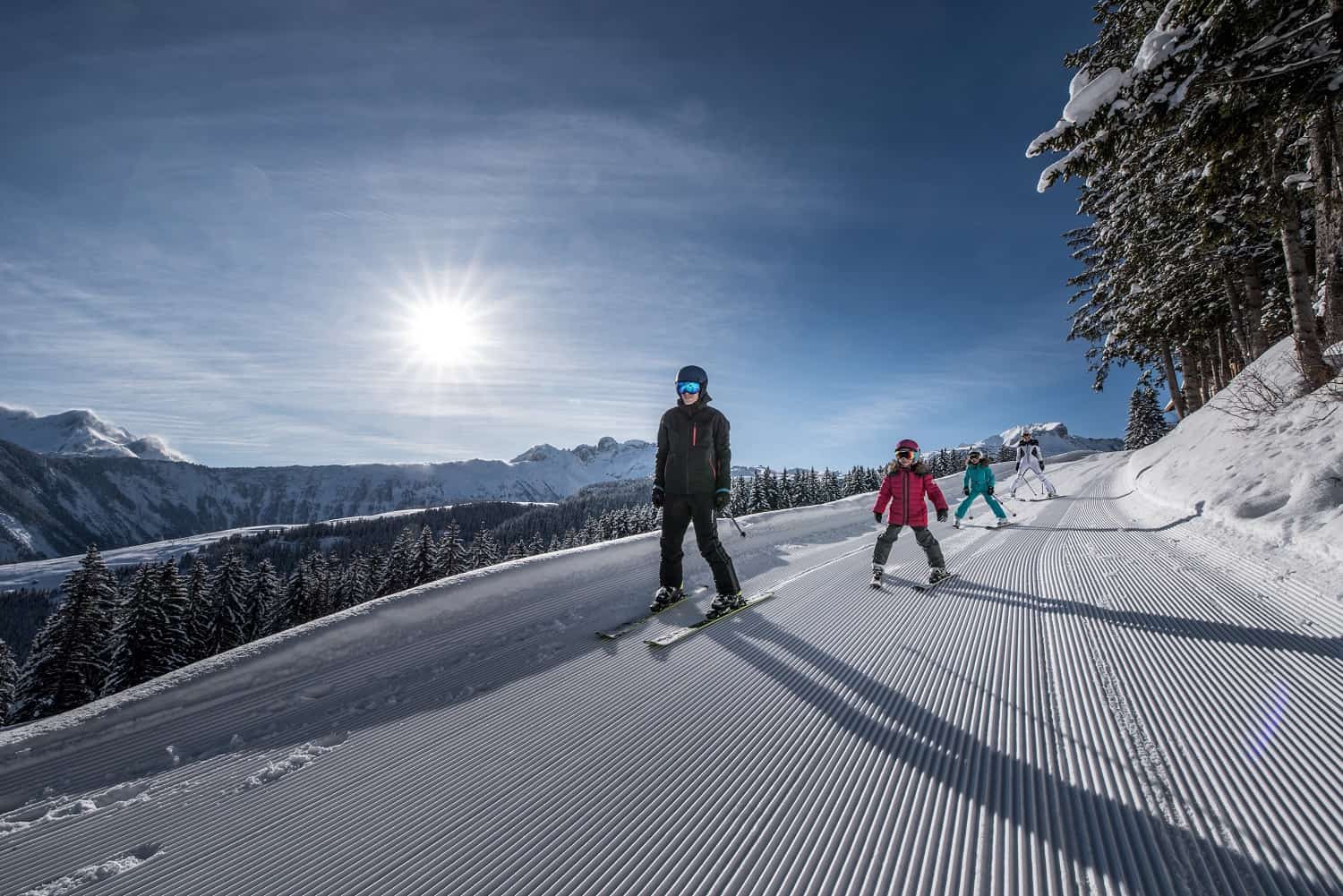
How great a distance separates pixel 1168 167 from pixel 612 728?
1460 centimetres

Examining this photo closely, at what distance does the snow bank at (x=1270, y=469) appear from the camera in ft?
15.8

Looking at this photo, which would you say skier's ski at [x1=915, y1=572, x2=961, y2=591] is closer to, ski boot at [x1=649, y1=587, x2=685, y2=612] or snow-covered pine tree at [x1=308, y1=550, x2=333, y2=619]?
ski boot at [x1=649, y1=587, x2=685, y2=612]

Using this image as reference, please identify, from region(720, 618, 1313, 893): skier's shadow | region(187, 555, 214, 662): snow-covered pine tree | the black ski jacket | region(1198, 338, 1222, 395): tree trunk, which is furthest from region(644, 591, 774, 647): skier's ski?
region(187, 555, 214, 662): snow-covered pine tree

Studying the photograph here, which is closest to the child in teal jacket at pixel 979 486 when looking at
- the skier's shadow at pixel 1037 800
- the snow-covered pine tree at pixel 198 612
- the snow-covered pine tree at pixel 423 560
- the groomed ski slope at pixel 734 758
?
the groomed ski slope at pixel 734 758

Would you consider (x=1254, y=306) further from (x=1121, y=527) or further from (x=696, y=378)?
(x=696, y=378)

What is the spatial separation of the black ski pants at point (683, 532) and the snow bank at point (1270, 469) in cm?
506

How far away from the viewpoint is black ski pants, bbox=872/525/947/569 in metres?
5.73

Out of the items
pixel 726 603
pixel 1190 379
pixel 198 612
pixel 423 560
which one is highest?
pixel 1190 379

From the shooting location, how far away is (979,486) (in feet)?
34.2

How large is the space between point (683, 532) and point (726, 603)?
2.69 feet

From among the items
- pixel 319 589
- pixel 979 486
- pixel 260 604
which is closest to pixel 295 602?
pixel 319 589

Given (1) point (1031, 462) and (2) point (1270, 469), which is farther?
(1) point (1031, 462)

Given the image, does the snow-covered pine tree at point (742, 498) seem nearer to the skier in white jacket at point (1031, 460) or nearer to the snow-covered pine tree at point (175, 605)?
the skier in white jacket at point (1031, 460)

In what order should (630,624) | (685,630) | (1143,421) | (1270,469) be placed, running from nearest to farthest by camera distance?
1. (685,630)
2. (630,624)
3. (1270,469)
4. (1143,421)
